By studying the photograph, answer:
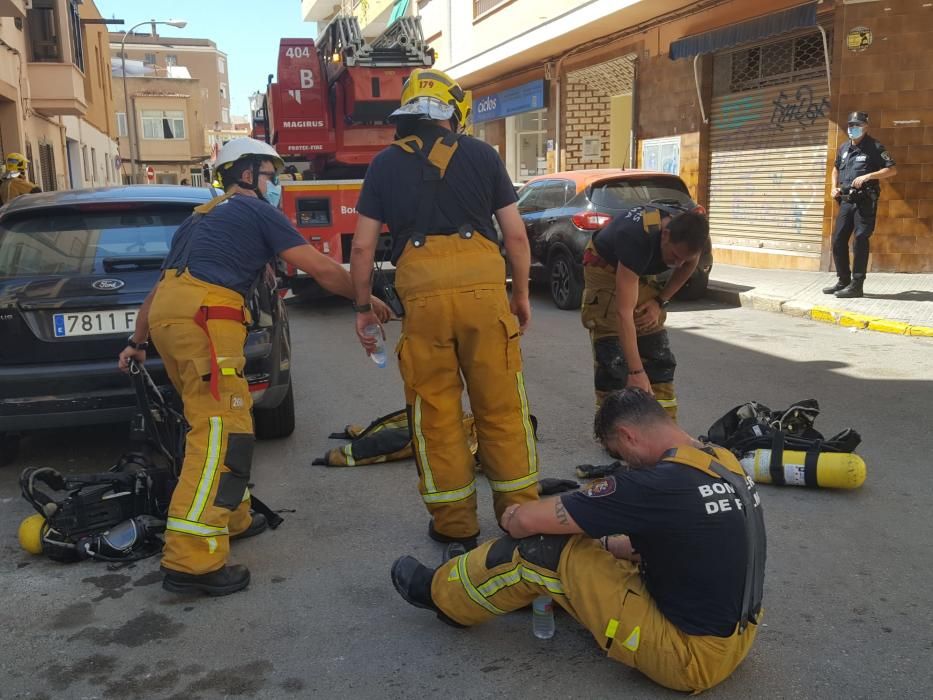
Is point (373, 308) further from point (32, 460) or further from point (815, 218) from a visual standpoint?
point (815, 218)

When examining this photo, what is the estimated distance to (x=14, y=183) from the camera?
9.41m

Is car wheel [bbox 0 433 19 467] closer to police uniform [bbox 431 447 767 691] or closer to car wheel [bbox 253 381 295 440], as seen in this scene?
car wheel [bbox 253 381 295 440]

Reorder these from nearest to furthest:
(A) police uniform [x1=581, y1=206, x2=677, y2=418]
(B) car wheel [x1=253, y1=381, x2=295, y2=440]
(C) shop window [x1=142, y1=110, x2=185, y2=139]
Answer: (A) police uniform [x1=581, y1=206, x2=677, y2=418] → (B) car wheel [x1=253, y1=381, x2=295, y2=440] → (C) shop window [x1=142, y1=110, x2=185, y2=139]

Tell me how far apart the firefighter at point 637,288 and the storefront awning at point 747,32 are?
28.3ft

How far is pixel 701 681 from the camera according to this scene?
2441 mm

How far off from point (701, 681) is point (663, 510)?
1.77ft

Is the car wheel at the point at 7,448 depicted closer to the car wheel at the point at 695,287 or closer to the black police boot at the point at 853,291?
the car wheel at the point at 695,287

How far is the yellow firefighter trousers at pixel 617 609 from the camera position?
242cm

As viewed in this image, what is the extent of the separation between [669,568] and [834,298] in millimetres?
8017

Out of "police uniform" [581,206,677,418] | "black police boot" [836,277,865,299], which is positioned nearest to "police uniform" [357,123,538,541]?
"police uniform" [581,206,677,418]

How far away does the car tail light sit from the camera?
9.41 meters

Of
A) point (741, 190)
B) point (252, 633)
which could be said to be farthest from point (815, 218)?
point (252, 633)

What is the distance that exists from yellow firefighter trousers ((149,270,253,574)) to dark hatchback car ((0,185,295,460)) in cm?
51

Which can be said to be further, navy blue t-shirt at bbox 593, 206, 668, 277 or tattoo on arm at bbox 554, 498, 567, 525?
navy blue t-shirt at bbox 593, 206, 668, 277
